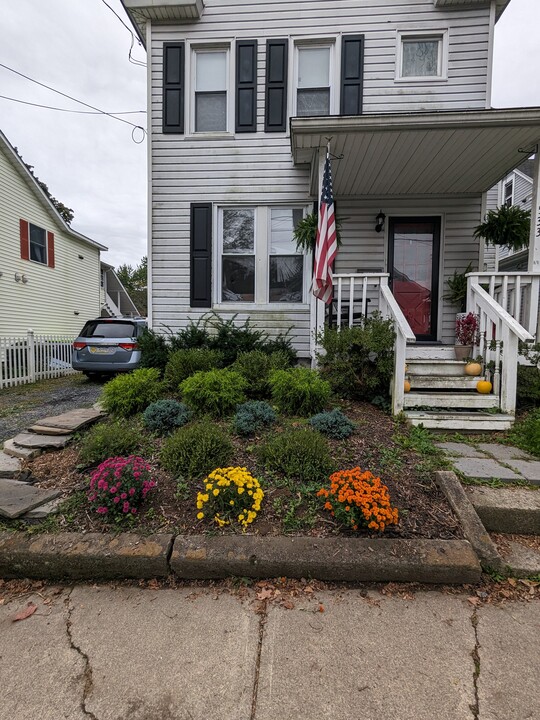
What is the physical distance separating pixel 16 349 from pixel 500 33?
11.9 metres

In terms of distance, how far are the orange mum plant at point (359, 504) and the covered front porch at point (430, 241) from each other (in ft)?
6.26

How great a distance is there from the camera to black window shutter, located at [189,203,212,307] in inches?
261

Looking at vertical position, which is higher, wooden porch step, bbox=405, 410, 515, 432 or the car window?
the car window

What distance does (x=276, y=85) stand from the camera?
6453mm

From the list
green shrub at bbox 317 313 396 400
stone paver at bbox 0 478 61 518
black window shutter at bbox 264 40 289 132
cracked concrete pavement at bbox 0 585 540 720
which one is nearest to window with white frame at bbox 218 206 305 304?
black window shutter at bbox 264 40 289 132

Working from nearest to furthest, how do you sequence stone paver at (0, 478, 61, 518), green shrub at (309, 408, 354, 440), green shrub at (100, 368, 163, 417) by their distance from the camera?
stone paver at (0, 478, 61, 518)
green shrub at (309, 408, 354, 440)
green shrub at (100, 368, 163, 417)

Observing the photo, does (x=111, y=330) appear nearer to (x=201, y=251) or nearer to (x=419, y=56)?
(x=201, y=251)

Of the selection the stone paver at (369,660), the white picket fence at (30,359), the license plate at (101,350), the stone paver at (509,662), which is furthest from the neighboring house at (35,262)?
the stone paver at (509,662)

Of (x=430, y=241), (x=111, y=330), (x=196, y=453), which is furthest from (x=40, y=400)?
(x=430, y=241)

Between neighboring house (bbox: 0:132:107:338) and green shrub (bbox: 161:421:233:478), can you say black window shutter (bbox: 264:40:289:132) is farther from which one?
neighboring house (bbox: 0:132:107:338)

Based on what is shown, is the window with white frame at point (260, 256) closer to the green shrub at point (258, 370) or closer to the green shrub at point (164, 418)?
the green shrub at point (258, 370)

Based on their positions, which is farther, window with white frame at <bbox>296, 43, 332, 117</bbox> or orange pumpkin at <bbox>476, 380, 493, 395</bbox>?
window with white frame at <bbox>296, 43, 332, 117</bbox>

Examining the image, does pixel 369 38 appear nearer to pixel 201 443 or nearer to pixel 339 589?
pixel 201 443

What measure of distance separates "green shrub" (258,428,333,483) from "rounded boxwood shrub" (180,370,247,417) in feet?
3.52
